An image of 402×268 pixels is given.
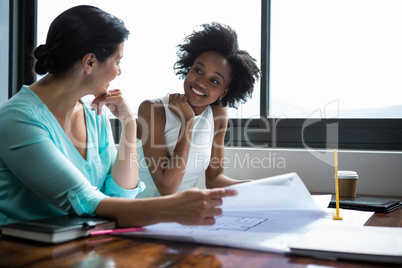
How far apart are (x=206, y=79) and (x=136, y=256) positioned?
1.24 meters

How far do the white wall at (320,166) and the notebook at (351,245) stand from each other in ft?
3.45

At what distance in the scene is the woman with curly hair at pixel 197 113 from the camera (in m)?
1.74

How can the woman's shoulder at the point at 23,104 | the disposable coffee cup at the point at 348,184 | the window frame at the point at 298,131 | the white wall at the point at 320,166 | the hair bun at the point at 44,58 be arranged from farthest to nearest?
the window frame at the point at 298,131
the white wall at the point at 320,166
the disposable coffee cup at the point at 348,184
the hair bun at the point at 44,58
the woman's shoulder at the point at 23,104

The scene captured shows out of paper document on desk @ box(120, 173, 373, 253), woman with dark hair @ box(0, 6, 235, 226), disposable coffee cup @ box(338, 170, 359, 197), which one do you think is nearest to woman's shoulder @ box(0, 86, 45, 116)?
woman with dark hair @ box(0, 6, 235, 226)

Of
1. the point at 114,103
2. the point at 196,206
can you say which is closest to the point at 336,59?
the point at 114,103

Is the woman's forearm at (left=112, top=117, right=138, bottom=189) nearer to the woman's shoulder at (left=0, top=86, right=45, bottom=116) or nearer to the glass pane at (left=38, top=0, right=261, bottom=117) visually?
the woman's shoulder at (left=0, top=86, right=45, bottom=116)

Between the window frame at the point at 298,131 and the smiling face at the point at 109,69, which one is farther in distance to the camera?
the window frame at the point at 298,131

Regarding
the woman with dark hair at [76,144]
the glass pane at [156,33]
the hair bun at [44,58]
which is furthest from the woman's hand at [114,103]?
the glass pane at [156,33]

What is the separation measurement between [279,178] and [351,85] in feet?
4.93

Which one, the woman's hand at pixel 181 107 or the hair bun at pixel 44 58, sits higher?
the hair bun at pixel 44 58

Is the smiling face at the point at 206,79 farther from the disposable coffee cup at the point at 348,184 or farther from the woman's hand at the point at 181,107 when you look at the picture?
the disposable coffee cup at the point at 348,184

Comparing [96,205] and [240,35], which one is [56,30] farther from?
[240,35]

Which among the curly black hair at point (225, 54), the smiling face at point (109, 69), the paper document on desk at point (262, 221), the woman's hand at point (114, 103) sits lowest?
the paper document on desk at point (262, 221)

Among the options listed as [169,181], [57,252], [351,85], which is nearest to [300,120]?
[351,85]
